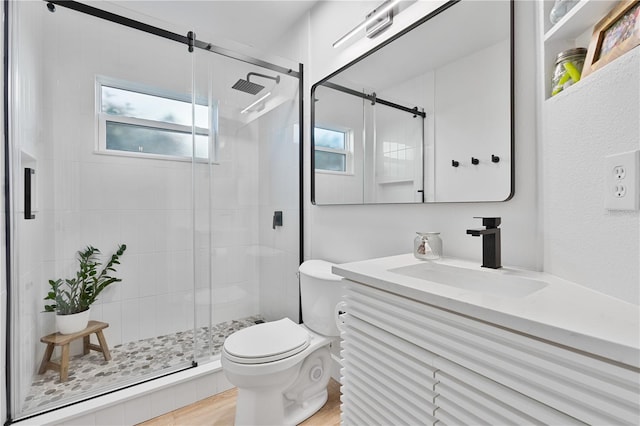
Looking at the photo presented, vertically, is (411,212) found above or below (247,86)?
below

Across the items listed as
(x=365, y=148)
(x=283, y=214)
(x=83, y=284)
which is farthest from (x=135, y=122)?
(x=365, y=148)

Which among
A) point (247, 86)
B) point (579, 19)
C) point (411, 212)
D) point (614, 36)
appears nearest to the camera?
point (614, 36)

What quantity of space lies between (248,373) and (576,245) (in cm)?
126

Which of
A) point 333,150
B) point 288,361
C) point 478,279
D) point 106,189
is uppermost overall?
point 333,150

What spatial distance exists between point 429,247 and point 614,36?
0.77m

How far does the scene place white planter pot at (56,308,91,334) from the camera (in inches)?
62.1

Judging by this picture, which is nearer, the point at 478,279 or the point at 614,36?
the point at 614,36

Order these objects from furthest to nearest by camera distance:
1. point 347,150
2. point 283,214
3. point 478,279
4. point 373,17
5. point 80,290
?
point 283,214, point 347,150, point 80,290, point 373,17, point 478,279

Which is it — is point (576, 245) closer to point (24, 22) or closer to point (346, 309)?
point (346, 309)

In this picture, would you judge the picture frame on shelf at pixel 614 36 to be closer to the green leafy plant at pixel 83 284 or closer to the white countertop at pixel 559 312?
the white countertop at pixel 559 312

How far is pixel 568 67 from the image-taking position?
0.85 m

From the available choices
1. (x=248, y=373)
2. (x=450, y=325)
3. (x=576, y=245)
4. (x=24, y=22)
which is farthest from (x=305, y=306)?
(x=24, y=22)

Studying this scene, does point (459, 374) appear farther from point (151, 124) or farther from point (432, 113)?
Answer: point (151, 124)

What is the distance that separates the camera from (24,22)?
141 centimetres
